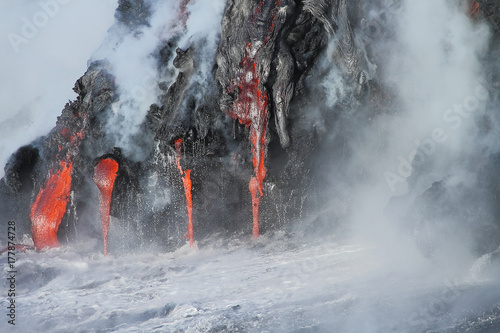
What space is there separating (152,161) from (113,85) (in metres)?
2.29

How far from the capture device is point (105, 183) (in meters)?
12.0

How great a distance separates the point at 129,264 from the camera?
10781 mm

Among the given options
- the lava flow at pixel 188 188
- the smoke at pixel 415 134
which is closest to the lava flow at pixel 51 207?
the lava flow at pixel 188 188

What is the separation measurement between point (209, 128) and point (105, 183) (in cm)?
310

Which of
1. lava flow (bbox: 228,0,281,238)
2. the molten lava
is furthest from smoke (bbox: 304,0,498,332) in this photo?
lava flow (bbox: 228,0,281,238)

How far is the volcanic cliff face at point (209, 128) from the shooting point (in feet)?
35.2

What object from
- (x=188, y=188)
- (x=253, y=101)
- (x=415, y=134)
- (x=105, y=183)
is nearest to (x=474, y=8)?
(x=415, y=134)

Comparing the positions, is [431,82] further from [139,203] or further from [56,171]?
[56,171]

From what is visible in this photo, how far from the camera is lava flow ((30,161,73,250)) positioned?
12.4 m

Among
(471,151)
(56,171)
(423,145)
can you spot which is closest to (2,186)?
(56,171)

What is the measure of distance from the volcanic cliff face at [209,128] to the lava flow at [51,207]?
0.04 meters

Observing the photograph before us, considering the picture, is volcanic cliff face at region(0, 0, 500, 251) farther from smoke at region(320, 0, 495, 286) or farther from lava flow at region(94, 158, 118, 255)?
smoke at region(320, 0, 495, 286)

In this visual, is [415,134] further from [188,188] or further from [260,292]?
[188,188]

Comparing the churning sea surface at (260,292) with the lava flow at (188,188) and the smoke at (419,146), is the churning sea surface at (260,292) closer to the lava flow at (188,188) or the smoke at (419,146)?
the smoke at (419,146)
